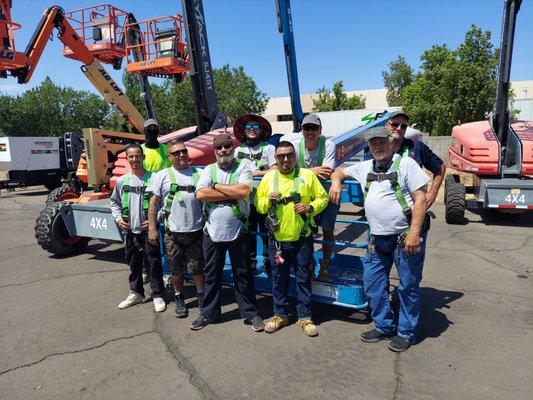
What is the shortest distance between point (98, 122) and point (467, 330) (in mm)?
44678

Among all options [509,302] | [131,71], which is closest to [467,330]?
[509,302]

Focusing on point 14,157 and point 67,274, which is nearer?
point 67,274

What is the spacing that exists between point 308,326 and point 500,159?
20.2 feet

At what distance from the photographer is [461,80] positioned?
22.0 metres

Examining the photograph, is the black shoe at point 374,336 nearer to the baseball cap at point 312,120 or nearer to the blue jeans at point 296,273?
the blue jeans at point 296,273

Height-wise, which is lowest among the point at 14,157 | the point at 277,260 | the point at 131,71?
the point at 277,260

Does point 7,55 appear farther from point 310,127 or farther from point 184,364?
point 184,364

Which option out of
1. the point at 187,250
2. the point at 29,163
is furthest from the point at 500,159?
the point at 29,163

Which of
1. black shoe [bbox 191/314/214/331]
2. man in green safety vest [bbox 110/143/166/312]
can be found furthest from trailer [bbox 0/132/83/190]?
black shoe [bbox 191/314/214/331]

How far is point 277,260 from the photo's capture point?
3787 mm

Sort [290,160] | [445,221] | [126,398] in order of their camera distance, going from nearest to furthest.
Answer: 1. [126,398]
2. [290,160]
3. [445,221]

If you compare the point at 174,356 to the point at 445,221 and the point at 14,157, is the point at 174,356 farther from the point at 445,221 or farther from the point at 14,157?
the point at 14,157

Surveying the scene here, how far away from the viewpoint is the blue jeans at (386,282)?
3.39 m

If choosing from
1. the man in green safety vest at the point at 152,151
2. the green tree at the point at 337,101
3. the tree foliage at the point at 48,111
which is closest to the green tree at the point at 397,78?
the green tree at the point at 337,101
